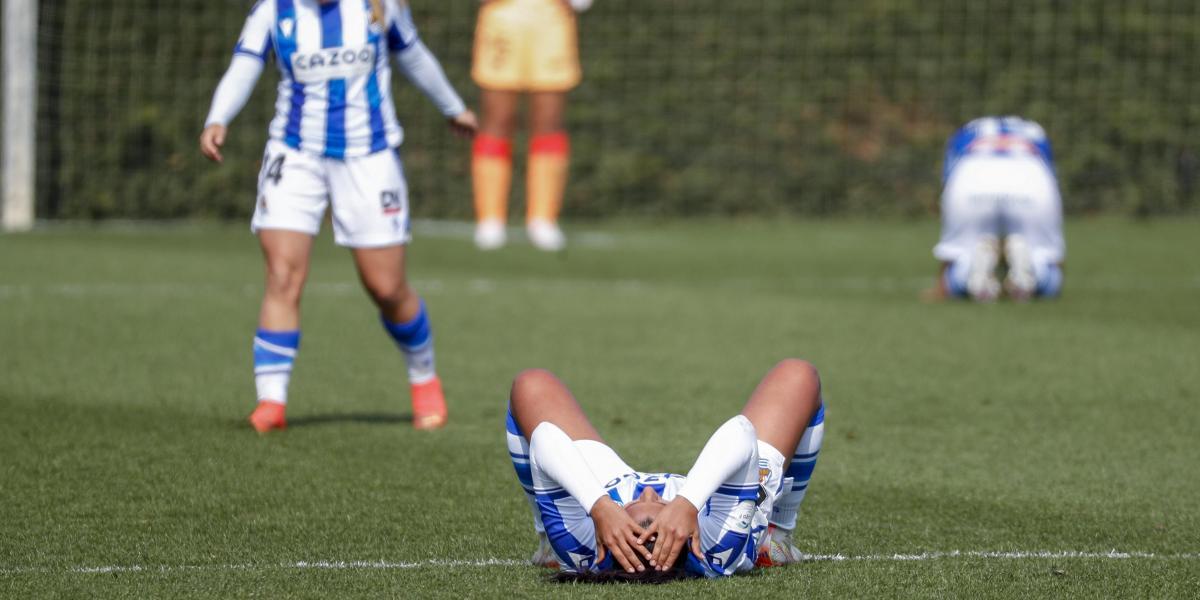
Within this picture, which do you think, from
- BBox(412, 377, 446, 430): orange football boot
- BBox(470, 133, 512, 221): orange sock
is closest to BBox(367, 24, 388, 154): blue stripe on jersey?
BBox(412, 377, 446, 430): orange football boot

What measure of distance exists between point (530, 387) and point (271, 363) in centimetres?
230

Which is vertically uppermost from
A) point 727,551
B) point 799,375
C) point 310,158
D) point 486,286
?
point 310,158

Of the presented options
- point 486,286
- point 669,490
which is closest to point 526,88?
point 486,286

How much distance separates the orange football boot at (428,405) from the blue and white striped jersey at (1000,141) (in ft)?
16.7

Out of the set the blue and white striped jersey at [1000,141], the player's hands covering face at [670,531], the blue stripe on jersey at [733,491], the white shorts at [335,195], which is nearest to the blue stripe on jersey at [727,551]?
the blue stripe on jersey at [733,491]

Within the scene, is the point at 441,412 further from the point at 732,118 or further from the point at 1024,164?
the point at 732,118

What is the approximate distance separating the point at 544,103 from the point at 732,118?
3.50 m

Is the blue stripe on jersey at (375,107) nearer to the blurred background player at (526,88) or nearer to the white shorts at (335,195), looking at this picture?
the white shorts at (335,195)

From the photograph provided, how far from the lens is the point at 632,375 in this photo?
7.90 m

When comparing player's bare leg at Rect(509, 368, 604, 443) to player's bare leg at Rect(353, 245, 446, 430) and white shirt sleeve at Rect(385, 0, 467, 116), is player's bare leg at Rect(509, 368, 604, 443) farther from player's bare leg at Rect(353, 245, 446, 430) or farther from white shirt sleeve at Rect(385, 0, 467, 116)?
white shirt sleeve at Rect(385, 0, 467, 116)

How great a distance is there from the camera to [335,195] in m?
6.51

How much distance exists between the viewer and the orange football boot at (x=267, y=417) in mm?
6355

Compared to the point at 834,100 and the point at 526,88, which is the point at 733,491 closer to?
the point at 526,88

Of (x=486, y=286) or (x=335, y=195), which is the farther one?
(x=486, y=286)
